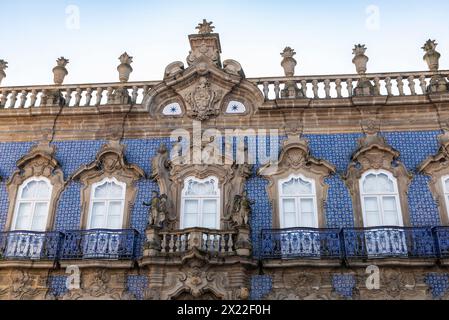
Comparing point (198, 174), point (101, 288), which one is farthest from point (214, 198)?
point (101, 288)

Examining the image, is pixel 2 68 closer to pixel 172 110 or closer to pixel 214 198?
pixel 172 110


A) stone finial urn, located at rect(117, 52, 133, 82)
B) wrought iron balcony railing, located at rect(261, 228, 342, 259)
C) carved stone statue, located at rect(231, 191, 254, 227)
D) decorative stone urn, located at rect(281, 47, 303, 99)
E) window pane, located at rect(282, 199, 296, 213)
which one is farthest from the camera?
stone finial urn, located at rect(117, 52, 133, 82)

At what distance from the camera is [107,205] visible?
1224cm

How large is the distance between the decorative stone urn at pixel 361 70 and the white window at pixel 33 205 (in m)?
7.77

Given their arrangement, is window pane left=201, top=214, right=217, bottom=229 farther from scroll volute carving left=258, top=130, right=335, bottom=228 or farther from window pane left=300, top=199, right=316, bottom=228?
window pane left=300, top=199, right=316, bottom=228

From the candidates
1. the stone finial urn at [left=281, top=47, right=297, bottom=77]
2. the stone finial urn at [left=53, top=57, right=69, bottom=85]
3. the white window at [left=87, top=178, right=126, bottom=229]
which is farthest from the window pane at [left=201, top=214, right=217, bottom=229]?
the stone finial urn at [left=53, top=57, right=69, bottom=85]

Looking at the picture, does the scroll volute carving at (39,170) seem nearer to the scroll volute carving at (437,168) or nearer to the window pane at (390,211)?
the window pane at (390,211)

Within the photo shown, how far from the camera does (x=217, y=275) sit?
10.8 meters

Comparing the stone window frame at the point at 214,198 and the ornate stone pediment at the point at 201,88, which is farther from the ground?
the ornate stone pediment at the point at 201,88

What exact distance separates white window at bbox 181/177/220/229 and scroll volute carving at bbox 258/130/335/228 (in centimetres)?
118

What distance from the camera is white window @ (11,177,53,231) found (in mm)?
12102

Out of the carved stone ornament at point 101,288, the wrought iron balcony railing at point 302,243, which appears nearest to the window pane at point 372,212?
the wrought iron balcony railing at point 302,243

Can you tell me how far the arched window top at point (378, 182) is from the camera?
11.9 m
